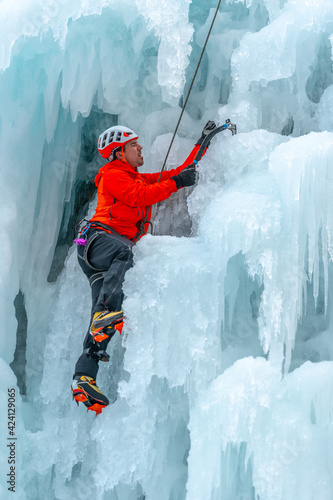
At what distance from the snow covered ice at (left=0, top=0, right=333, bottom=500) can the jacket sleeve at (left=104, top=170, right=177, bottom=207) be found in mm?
255

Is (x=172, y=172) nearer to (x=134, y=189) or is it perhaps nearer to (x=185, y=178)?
(x=185, y=178)

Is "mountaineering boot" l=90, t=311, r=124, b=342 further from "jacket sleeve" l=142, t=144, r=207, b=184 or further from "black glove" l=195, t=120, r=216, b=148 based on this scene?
"black glove" l=195, t=120, r=216, b=148

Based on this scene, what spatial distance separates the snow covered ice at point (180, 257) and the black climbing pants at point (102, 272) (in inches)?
3.4

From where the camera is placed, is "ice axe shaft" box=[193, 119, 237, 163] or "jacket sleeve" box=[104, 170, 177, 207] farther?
"ice axe shaft" box=[193, 119, 237, 163]

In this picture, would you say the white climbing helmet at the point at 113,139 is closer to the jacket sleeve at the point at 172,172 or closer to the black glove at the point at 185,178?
the jacket sleeve at the point at 172,172

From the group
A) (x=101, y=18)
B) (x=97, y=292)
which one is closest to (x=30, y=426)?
(x=97, y=292)

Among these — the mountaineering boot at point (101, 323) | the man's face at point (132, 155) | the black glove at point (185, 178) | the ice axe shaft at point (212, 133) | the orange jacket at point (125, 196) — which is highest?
the ice axe shaft at point (212, 133)

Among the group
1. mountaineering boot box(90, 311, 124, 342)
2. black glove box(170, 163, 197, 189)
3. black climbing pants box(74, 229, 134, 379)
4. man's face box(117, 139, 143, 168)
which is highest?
man's face box(117, 139, 143, 168)

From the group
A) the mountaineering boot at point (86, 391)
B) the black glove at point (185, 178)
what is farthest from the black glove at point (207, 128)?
the mountaineering boot at point (86, 391)

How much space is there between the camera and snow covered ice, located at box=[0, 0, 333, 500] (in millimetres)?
3293

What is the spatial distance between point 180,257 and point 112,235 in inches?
18.0

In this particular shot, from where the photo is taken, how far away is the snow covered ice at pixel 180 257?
3293mm

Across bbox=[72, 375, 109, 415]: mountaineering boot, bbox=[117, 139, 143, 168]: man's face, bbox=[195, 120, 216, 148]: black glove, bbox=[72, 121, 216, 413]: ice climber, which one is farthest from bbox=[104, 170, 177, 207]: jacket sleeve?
bbox=[72, 375, 109, 415]: mountaineering boot

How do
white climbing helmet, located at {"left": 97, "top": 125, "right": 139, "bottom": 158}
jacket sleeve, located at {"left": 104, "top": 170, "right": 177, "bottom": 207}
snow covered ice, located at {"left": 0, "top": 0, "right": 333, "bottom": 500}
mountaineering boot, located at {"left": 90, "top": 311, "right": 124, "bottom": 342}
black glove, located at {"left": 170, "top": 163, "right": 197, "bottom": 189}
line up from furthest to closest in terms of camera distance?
1. white climbing helmet, located at {"left": 97, "top": 125, "right": 139, "bottom": 158}
2. black glove, located at {"left": 170, "top": 163, "right": 197, "bottom": 189}
3. jacket sleeve, located at {"left": 104, "top": 170, "right": 177, "bottom": 207}
4. mountaineering boot, located at {"left": 90, "top": 311, "right": 124, "bottom": 342}
5. snow covered ice, located at {"left": 0, "top": 0, "right": 333, "bottom": 500}
